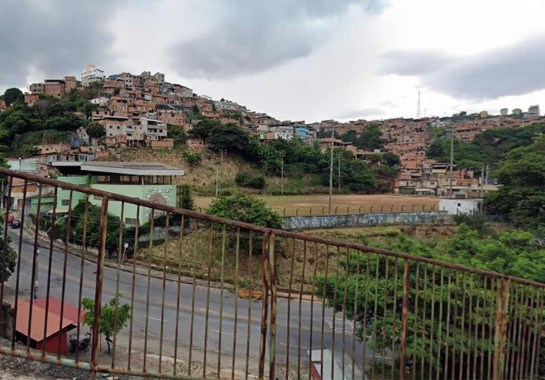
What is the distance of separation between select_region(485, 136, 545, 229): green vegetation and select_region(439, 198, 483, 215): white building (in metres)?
0.70

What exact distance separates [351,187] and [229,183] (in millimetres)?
13911

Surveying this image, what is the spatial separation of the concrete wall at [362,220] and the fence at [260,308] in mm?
3004

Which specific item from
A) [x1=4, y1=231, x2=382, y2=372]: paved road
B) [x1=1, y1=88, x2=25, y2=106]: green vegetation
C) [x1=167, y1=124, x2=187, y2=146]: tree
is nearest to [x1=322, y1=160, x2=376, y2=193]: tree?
[x1=167, y1=124, x2=187, y2=146]: tree

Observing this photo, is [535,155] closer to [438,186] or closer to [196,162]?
[438,186]

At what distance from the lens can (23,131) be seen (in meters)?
40.3

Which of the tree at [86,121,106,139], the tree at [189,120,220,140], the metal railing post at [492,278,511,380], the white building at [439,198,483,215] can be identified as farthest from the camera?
the tree at [189,120,220,140]

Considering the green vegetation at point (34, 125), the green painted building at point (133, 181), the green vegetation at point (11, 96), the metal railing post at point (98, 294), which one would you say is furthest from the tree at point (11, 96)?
the metal railing post at point (98, 294)

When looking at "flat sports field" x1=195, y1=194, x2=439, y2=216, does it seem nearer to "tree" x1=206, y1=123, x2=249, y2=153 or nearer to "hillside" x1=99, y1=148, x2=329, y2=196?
"hillside" x1=99, y1=148, x2=329, y2=196

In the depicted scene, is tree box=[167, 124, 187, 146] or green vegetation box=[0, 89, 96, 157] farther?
tree box=[167, 124, 187, 146]

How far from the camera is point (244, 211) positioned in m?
16.8

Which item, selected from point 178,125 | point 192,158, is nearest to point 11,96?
point 178,125

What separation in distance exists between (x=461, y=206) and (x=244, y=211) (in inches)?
650

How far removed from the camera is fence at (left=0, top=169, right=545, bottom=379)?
202cm

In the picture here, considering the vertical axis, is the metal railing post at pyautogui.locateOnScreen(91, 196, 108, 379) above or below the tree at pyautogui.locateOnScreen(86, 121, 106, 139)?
below
